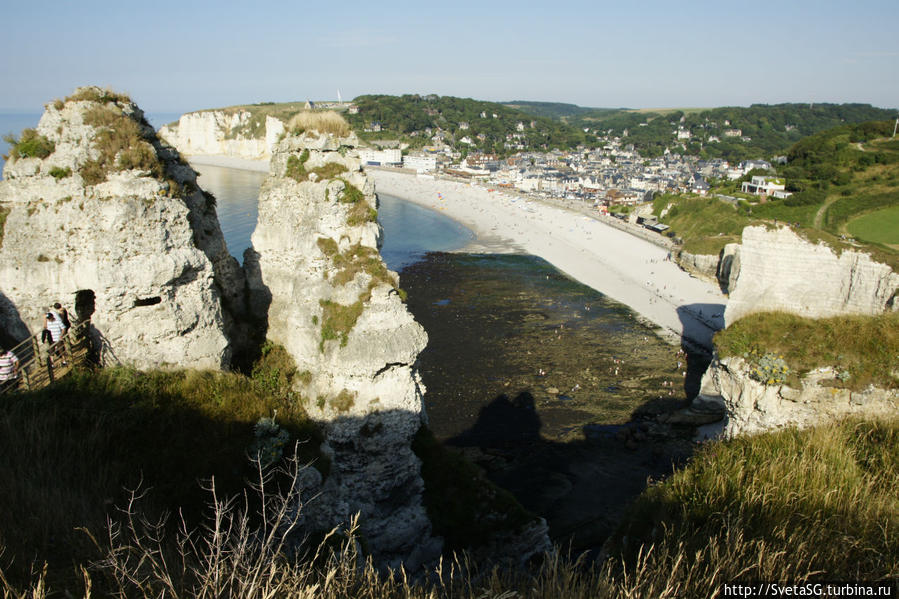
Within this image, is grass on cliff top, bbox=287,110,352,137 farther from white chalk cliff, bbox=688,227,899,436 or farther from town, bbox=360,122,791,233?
town, bbox=360,122,791,233

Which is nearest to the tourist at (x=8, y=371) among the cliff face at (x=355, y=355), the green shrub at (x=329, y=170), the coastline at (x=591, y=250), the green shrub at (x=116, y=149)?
the green shrub at (x=116, y=149)

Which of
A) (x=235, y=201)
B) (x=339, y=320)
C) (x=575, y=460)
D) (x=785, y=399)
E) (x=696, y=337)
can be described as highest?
(x=339, y=320)

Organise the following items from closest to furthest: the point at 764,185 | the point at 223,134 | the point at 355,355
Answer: the point at 355,355
the point at 764,185
the point at 223,134

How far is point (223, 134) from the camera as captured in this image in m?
141

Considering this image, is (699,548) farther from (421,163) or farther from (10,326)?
(421,163)

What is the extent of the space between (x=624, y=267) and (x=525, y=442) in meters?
34.9

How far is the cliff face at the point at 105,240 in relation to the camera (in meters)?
9.71

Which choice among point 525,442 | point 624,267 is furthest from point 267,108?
point 525,442

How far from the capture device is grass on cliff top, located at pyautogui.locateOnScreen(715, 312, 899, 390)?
16.4 meters

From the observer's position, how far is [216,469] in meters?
8.98

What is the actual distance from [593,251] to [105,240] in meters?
55.2

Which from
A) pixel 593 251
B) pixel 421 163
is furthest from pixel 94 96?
pixel 421 163

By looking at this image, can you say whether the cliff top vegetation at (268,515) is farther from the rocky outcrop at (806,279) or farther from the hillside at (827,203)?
the hillside at (827,203)

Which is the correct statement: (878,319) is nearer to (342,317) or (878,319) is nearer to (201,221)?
(342,317)
